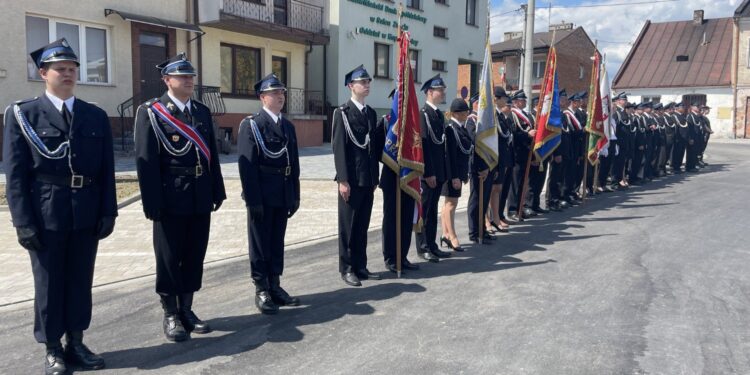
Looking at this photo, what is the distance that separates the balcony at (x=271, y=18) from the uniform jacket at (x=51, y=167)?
15.7 m

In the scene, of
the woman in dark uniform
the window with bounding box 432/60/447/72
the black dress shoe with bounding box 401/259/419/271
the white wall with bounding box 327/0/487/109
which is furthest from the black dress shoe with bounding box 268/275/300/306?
the window with bounding box 432/60/447/72

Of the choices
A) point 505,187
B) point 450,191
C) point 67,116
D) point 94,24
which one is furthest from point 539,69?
point 67,116

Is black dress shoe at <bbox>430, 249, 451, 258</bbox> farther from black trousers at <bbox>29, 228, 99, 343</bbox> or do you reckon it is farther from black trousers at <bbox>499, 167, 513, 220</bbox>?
black trousers at <bbox>29, 228, 99, 343</bbox>

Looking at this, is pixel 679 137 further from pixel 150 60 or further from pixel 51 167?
pixel 51 167

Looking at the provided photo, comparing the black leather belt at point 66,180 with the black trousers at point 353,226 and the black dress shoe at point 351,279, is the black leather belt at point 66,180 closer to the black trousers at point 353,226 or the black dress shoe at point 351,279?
the black trousers at point 353,226

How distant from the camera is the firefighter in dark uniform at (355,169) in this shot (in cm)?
598

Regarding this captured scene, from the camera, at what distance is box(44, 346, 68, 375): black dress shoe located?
3939 millimetres

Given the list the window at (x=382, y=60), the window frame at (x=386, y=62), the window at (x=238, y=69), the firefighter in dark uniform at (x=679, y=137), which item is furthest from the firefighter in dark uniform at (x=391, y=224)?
the window at (x=382, y=60)

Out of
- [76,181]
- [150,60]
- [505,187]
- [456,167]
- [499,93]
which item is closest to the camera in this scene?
[76,181]

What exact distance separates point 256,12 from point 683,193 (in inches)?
580

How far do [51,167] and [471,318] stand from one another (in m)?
3.42

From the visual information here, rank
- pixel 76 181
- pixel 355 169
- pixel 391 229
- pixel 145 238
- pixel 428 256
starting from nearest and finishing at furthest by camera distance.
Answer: pixel 76 181
pixel 355 169
pixel 391 229
pixel 428 256
pixel 145 238

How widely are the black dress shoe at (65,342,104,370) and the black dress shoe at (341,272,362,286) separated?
2591mm

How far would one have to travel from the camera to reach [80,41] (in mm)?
16219
